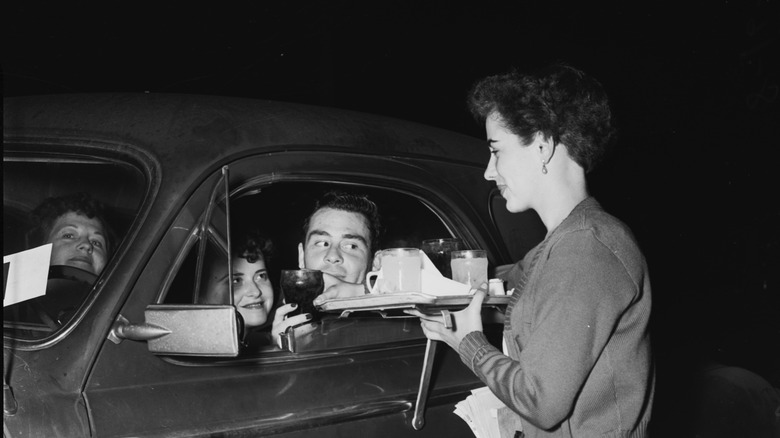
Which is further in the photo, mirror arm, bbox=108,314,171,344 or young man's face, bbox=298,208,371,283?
young man's face, bbox=298,208,371,283

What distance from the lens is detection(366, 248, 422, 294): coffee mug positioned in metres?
2.23

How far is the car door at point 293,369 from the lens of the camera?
1.86 m

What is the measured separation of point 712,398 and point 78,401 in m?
3.01

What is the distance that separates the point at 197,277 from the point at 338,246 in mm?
1010

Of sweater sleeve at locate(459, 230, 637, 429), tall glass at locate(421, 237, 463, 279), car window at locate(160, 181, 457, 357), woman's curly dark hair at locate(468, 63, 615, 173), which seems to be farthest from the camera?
tall glass at locate(421, 237, 463, 279)

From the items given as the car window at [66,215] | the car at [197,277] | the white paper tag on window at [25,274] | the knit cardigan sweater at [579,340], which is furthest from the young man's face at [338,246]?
the white paper tag on window at [25,274]

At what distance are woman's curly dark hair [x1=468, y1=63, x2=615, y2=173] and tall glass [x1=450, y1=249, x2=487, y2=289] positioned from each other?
0.51m

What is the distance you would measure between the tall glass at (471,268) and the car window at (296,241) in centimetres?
28

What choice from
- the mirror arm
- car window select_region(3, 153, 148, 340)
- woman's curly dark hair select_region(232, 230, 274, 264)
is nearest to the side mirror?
the mirror arm

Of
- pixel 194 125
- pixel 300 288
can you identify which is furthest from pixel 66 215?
pixel 300 288

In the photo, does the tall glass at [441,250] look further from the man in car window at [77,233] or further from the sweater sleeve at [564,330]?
the man in car window at [77,233]

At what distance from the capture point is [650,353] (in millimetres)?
1933

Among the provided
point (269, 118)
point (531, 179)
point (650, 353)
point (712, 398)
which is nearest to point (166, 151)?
point (269, 118)

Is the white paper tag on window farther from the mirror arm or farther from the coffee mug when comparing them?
the coffee mug
